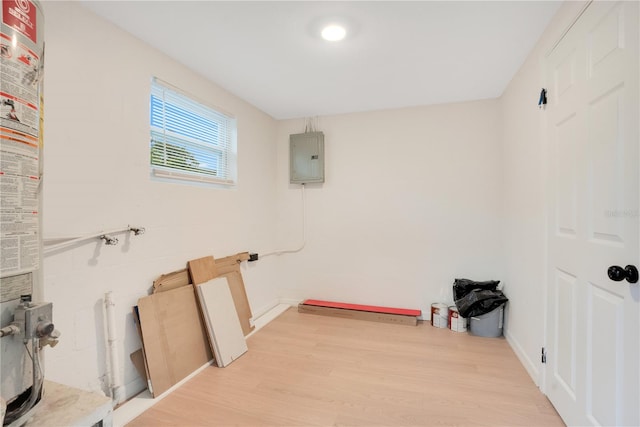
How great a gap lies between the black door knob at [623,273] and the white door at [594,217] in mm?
26

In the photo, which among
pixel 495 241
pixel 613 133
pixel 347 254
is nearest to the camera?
pixel 613 133

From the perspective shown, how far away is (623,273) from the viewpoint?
1190 millimetres

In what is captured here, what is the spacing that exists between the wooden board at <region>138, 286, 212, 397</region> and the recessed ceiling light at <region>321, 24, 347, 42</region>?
2183 millimetres

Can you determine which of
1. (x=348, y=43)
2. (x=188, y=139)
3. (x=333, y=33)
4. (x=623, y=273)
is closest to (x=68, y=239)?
(x=188, y=139)

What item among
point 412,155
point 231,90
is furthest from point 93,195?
point 412,155

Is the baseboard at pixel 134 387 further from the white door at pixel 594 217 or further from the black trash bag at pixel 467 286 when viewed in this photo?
the black trash bag at pixel 467 286

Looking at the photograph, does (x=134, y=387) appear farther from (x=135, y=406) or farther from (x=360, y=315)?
(x=360, y=315)

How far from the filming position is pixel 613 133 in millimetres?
1294

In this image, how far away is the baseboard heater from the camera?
3.28m

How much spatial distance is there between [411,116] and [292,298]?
2.73m

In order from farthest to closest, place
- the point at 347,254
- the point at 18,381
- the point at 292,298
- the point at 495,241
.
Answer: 1. the point at 292,298
2. the point at 347,254
3. the point at 495,241
4. the point at 18,381

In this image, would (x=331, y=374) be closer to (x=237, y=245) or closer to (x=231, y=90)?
(x=237, y=245)

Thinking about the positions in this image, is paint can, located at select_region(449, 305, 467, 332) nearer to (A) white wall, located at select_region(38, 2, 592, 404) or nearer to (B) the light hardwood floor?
(B) the light hardwood floor

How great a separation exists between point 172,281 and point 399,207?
249 centimetres
